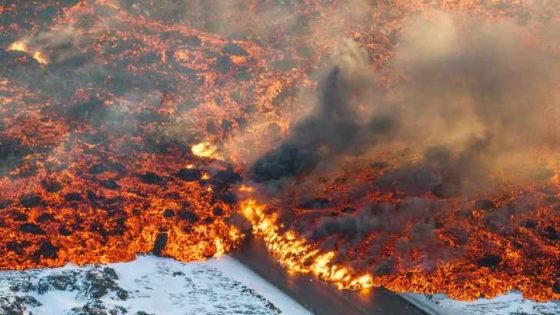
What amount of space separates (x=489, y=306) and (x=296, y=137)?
20.4 meters

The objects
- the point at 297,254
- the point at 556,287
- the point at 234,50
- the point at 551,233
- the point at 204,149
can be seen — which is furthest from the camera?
the point at 234,50

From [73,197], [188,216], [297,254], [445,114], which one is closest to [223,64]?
[188,216]

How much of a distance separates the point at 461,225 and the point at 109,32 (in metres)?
39.4

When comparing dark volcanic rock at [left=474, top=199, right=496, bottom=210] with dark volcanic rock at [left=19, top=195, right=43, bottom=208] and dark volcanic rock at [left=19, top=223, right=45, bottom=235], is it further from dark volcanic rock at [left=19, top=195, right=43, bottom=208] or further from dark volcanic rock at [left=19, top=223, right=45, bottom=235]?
dark volcanic rock at [left=19, top=195, right=43, bottom=208]

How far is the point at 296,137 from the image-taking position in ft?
154

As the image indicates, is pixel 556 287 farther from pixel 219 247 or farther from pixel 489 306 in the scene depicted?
pixel 219 247

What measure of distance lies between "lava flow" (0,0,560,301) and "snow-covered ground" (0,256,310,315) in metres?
1.18

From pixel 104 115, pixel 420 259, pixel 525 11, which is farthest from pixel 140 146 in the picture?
pixel 525 11

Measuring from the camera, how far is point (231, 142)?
156ft

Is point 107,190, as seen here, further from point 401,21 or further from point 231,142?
point 401,21

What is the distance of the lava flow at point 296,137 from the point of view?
3791 cm

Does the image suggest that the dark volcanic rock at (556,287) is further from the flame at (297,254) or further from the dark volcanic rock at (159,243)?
the dark volcanic rock at (159,243)

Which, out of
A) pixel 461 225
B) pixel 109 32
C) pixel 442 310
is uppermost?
pixel 109 32

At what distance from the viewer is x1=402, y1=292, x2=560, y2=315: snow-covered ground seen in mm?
34062
